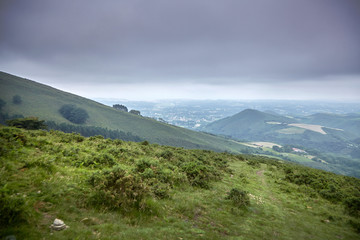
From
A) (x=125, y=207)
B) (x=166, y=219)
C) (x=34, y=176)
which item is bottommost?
(x=166, y=219)

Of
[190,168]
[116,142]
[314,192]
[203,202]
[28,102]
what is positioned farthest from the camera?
[28,102]

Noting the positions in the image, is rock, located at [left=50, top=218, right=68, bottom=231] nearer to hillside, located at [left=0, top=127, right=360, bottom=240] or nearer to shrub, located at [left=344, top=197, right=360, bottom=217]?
hillside, located at [left=0, top=127, right=360, bottom=240]

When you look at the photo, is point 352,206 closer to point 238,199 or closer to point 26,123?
point 238,199

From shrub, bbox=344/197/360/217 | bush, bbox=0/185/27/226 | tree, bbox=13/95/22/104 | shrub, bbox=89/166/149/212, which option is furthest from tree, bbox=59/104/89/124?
shrub, bbox=344/197/360/217

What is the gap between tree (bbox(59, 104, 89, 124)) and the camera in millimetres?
173875

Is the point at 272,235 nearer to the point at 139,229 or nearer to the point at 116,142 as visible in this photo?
the point at 139,229

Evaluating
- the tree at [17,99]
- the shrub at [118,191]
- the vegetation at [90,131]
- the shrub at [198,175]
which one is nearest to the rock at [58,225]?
the shrub at [118,191]

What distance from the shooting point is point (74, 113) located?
17950cm

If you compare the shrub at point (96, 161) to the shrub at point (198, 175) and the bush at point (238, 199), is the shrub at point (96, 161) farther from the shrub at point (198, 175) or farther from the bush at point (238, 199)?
the bush at point (238, 199)

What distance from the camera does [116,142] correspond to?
927 inches

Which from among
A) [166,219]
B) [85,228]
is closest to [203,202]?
[166,219]

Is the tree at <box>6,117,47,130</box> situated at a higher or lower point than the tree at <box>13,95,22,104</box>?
lower

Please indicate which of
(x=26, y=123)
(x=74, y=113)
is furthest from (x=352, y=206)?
(x=74, y=113)

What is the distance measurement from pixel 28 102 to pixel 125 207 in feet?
712
